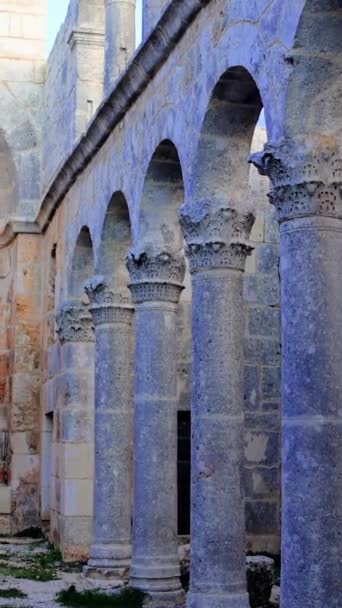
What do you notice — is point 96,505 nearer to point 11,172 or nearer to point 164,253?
point 164,253

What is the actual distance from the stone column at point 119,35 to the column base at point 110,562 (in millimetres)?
4310

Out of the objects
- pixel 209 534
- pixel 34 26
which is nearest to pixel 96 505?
pixel 209 534

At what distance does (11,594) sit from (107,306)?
9.12 feet

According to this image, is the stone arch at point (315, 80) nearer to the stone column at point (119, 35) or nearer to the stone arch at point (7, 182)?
the stone column at point (119, 35)

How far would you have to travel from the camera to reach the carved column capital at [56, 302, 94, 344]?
41.0ft

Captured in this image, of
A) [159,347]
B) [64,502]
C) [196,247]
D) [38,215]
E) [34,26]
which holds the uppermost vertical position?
[34,26]

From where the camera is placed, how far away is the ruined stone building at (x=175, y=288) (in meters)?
5.89

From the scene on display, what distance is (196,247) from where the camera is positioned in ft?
25.2

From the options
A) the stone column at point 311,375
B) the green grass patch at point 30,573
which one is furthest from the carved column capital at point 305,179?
the green grass patch at point 30,573

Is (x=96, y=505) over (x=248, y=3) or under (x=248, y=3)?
under

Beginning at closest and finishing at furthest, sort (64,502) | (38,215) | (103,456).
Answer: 1. (103,456)
2. (64,502)
3. (38,215)

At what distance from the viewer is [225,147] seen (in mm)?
7852

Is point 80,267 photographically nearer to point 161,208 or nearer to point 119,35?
point 119,35

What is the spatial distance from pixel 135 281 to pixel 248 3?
2908 mm
